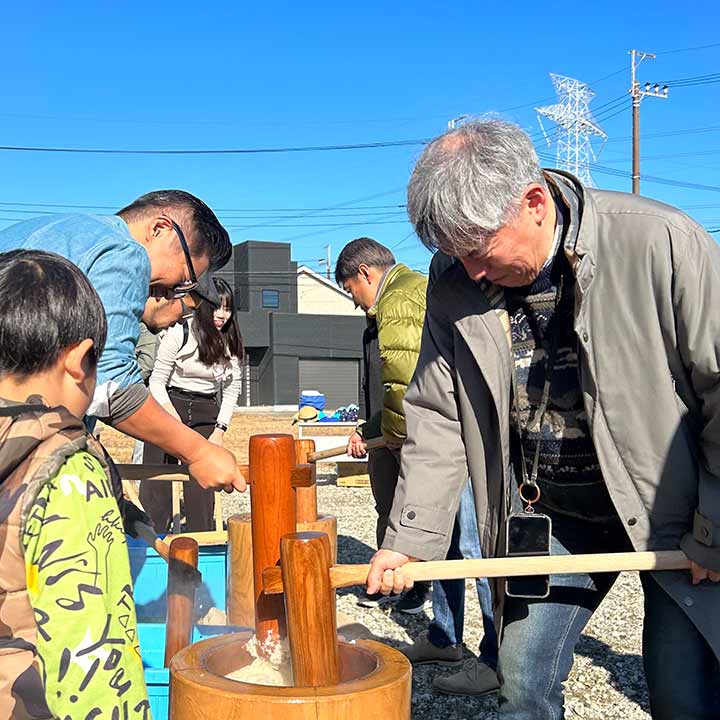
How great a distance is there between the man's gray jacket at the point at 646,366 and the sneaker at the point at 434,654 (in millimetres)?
2122

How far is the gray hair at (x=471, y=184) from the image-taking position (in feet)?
6.51

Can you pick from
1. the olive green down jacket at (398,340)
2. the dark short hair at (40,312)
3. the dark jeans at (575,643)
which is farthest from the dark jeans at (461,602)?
the dark short hair at (40,312)

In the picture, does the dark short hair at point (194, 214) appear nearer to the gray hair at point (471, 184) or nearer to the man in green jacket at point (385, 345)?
the gray hair at point (471, 184)

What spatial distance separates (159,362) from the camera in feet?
17.5

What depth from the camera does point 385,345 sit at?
4238 millimetres

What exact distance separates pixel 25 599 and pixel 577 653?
355cm

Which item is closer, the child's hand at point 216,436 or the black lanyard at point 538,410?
the black lanyard at point 538,410

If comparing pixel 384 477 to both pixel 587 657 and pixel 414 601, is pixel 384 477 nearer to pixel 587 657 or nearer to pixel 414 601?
pixel 414 601

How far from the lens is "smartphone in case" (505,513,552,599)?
7.22 ft

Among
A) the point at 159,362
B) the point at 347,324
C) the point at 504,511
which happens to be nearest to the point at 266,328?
the point at 347,324

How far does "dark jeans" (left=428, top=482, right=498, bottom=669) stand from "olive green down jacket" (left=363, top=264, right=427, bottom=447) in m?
0.50

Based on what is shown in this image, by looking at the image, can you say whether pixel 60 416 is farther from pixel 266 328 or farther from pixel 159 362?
pixel 266 328

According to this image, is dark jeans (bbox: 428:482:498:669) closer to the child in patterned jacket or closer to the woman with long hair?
the woman with long hair

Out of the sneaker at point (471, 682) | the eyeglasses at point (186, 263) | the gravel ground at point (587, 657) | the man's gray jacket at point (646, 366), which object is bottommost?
the gravel ground at point (587, 657)
